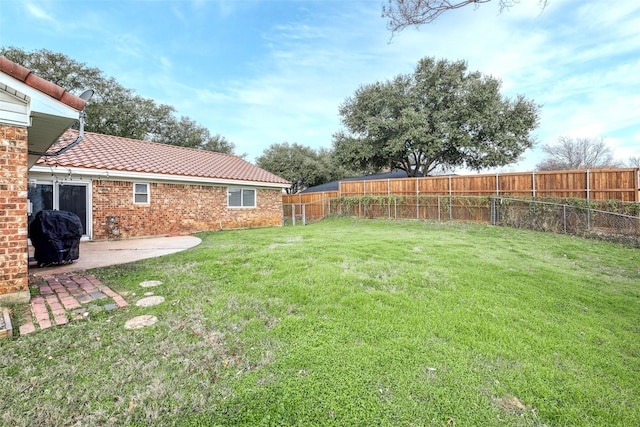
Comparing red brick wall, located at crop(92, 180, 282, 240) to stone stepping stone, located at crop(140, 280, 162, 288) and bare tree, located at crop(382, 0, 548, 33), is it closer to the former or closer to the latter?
stone stepping stone, located at crop(140, 280, 162, 288)

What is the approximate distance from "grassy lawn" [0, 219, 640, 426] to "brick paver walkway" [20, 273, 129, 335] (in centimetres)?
26

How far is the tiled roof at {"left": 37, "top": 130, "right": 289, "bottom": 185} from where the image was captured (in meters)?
8.89

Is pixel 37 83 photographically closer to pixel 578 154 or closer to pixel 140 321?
pixel 140 321

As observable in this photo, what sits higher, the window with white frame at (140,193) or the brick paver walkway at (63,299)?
the window with white frame at (140,193)

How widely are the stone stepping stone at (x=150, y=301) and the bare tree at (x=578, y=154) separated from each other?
35478 millimetres

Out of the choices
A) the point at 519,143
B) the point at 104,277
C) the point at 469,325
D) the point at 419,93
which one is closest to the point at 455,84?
the point at 419,93

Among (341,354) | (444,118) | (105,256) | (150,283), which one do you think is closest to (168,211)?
(105,256)

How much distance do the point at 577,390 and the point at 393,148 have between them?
17862mm

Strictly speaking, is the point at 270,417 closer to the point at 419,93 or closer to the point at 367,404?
the point at 367,404

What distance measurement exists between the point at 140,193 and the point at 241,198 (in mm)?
4170

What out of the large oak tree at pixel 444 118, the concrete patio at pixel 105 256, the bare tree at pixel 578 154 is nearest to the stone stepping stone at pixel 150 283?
the concrete patio at pixel 105 256

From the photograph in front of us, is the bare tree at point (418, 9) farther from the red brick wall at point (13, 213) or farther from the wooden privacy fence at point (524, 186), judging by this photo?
the wooden privacy fence at point (524, 186)

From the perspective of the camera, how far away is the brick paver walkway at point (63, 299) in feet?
9.50

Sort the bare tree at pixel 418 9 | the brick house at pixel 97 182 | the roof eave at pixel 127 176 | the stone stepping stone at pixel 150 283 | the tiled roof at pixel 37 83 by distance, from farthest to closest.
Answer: the roof eave at pixel 127 176 → the bare tree at pixel 418 9 → the stone stepping stone at pixel 150 283 → the brick house at pixel 97 182 → the tiled roof at pixel 37 83
